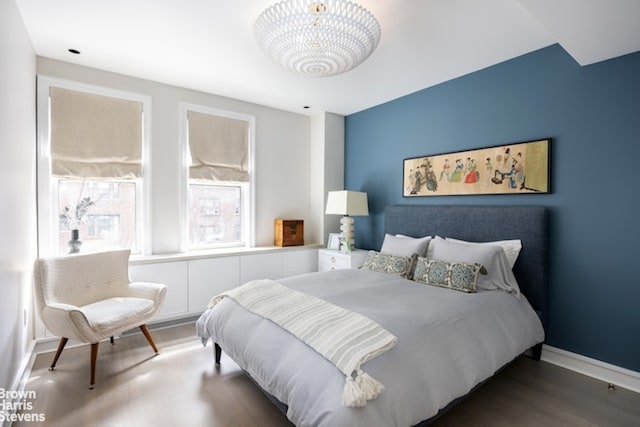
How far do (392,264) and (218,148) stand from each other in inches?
97.7

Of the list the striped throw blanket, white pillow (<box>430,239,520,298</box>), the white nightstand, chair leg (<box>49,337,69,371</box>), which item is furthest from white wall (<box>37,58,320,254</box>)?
white pillow (<box>430,239,520,298</box>)

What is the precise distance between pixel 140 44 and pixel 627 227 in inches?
159

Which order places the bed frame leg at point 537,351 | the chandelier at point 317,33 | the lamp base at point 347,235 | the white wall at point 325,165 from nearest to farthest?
the chandelier at point 317,33
the bed frame leg at point 537,351
the lamp base at point 347,235
the white wall at point 325,165

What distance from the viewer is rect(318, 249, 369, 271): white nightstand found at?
3.95 m

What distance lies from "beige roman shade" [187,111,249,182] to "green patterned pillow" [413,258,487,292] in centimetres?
248

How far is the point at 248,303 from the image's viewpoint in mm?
2236

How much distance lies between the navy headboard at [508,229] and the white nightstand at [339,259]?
0.74m

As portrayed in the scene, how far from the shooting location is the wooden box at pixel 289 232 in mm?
4258

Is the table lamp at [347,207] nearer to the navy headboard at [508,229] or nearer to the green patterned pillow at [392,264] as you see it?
the navy headboard at [508,229]

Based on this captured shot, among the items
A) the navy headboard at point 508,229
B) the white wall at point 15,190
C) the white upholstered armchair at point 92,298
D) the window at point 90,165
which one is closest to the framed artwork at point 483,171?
the navy headboard at point 508,229

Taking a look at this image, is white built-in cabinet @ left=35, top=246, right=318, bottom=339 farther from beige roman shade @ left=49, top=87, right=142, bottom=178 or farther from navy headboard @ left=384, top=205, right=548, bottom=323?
navy headboard @ left=384, top=205, right=548, bottom=323

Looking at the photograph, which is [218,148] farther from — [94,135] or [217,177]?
[94,135]

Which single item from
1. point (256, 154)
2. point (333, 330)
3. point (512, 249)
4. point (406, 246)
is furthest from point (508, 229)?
point (256, 154)

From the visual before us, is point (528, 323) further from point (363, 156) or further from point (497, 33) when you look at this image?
point (363, 156)
